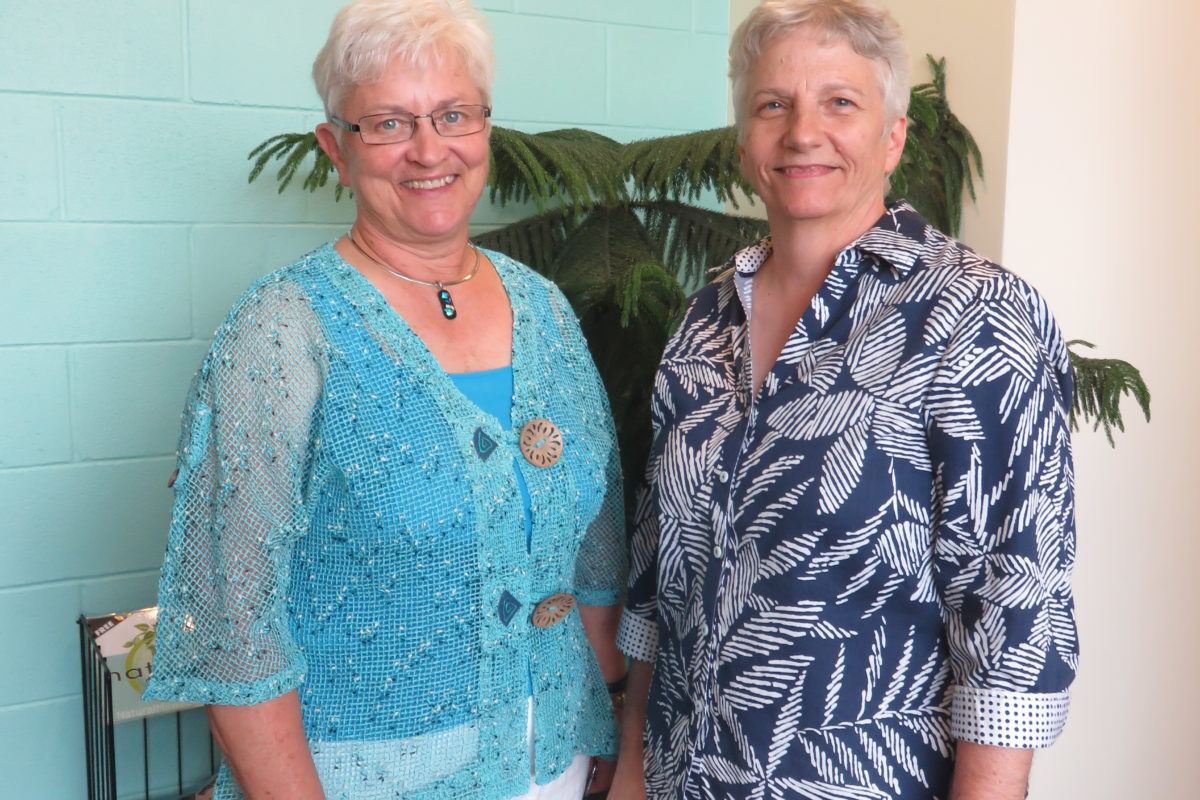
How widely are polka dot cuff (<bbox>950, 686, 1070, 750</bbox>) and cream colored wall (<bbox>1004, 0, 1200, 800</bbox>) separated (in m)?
1.01

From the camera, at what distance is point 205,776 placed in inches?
84.8

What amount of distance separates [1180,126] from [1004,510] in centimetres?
138

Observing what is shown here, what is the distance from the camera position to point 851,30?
3.81 ft

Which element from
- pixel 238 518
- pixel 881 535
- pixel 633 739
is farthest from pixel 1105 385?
pixel 238 518

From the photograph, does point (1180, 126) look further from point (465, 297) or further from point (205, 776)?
point (205, 776)

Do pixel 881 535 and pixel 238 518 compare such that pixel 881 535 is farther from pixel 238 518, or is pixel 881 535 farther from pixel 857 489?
pixel 238 518

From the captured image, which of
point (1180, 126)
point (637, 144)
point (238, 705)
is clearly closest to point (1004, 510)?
point (238, 705)

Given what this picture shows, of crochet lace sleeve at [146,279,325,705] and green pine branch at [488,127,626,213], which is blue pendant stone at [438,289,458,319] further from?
green pine branch at [488,127,626,213]

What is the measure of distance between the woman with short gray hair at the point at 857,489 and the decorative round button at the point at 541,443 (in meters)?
0.13

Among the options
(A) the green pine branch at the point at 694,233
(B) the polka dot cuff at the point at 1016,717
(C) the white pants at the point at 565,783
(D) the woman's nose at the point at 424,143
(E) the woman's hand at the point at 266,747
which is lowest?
(C) the white pants at the point at 565,783

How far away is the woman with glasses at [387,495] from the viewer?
3.73 feet

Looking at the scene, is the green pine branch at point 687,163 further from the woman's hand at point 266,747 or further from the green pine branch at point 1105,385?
the woman's hand at point 266,747

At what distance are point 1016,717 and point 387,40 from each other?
95cm

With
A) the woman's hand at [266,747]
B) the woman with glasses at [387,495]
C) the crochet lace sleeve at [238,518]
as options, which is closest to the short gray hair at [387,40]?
the woman with glasses at [387,495]
